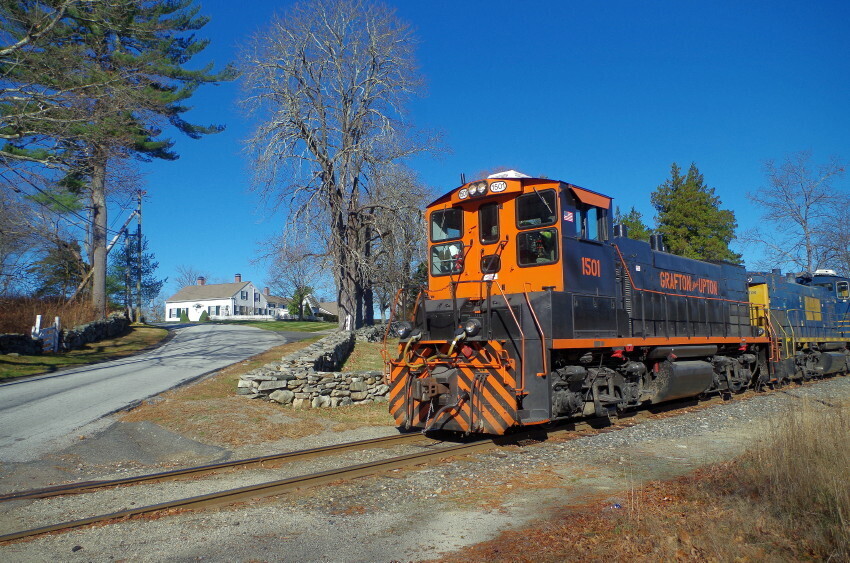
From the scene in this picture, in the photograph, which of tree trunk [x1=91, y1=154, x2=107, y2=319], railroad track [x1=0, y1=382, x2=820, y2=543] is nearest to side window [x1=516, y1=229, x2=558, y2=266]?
railroad track [x1=0, y1=382, x2=820, y2=543]

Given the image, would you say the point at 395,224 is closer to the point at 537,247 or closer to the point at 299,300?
the point at 537,247

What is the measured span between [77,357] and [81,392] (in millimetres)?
8158

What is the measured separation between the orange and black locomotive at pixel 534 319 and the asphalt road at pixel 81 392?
590 centimetres

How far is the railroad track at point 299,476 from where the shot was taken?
5.93m

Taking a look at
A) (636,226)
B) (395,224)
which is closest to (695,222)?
(636,226)

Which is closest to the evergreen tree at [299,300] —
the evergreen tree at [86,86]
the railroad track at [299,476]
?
the evergreen tree at [86,86]

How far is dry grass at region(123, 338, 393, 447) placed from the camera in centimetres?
1037

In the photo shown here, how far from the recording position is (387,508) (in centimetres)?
614

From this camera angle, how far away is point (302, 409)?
499 inches

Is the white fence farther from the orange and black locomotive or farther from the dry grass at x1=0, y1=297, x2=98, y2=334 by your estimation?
the orange and black locomotive

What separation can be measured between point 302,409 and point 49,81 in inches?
399

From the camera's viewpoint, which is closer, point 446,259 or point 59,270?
point 446,259

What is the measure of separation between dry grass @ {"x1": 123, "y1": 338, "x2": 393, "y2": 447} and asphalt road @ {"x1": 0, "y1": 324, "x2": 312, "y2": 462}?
94cm

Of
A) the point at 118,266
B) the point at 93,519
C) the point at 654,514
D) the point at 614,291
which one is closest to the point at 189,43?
the point at 614,291
